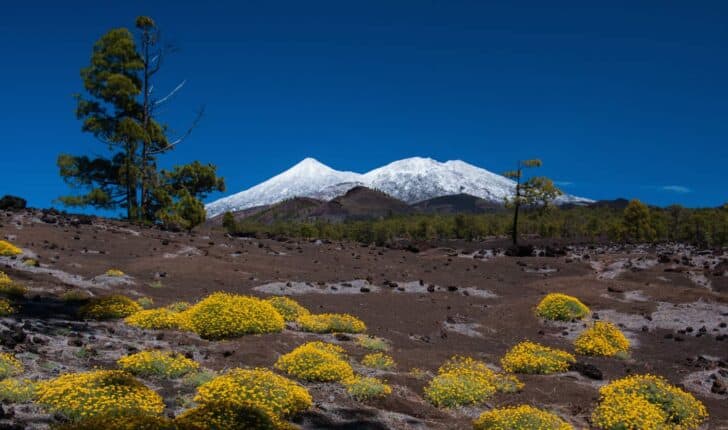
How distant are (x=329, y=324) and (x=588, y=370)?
24.7ft

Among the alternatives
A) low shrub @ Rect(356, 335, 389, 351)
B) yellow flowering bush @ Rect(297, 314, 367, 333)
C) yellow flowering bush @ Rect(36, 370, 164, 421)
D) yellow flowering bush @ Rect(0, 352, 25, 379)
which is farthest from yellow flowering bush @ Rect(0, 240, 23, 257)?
yellow flowering bush @ Rect(36, 370, 164, 421)

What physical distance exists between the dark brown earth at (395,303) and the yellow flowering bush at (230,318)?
15.8 inches

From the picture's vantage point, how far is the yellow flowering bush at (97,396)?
8.52m

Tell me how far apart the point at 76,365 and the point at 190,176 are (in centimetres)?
3393

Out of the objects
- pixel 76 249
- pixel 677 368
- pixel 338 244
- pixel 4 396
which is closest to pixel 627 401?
pixel 677 368

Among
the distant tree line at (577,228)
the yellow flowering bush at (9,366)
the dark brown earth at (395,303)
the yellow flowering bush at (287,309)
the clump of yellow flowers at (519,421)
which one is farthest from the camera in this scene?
the distant tree line at (577,228)

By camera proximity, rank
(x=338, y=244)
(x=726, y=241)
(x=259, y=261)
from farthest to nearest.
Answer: (x=726, y=241) → (x=338, y=244) → (x=259, y=261)

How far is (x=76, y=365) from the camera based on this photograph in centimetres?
1116

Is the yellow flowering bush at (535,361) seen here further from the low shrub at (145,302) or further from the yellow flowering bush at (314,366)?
the low shrub at (145,302)

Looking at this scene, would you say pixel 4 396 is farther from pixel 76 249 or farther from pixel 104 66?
pixel 104 66

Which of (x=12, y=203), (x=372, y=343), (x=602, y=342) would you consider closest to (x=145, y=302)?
(x=372, y=343)

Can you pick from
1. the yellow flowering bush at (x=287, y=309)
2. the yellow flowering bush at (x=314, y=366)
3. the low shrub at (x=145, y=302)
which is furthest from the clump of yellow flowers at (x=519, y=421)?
the low shrub at (x=145, y=302)

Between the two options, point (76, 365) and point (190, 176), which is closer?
point (76, 365)

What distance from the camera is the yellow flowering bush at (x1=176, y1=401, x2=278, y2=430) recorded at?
816cm
